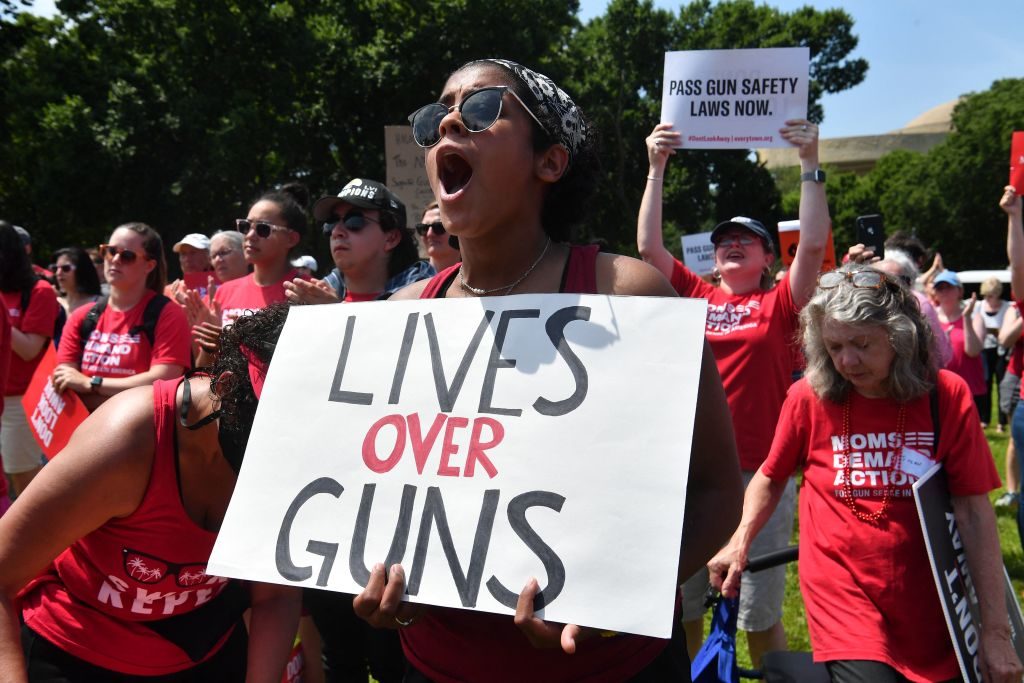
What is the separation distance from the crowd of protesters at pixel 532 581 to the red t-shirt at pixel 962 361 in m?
4.63

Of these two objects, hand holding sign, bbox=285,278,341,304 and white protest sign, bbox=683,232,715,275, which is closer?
hand holding sign, bbox=285,278,341,304

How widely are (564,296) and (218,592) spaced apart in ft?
4.00

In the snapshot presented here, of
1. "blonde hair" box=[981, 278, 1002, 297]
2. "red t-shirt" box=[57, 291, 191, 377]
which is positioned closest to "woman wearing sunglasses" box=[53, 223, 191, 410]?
"red t-shirt" box=[57, 291, 191, 377]

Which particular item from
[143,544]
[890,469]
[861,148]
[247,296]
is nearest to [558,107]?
[143,544]

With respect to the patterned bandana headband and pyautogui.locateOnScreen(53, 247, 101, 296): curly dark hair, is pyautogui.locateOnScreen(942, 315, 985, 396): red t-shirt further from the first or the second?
the patterned bandana headband

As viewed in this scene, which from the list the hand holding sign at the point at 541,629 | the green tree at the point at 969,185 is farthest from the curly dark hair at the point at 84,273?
the green tree at the point at 969,185

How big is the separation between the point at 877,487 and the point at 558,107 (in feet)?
5.28

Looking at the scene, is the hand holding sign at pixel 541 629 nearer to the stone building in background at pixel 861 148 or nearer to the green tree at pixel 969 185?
the green tree at pixel 969 185

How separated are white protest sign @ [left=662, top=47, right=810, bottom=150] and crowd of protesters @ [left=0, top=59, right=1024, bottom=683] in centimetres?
12

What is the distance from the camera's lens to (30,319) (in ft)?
18.8

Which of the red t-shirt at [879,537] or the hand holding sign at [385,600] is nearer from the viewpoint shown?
the hand holding sign at [385,600]

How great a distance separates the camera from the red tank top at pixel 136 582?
→ 192 cm

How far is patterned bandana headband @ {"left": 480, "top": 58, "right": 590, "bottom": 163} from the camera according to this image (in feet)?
5.68

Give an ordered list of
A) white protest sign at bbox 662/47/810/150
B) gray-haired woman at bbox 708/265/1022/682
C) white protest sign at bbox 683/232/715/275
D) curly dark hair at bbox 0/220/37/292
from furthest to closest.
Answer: white protest sign at bbox 683/232/715/275, curly dark hair at bbox 0/220/37/292, white protest sign at bbox 662/47/810/150, gray-haired woman at bbox 708/265/1022/682
